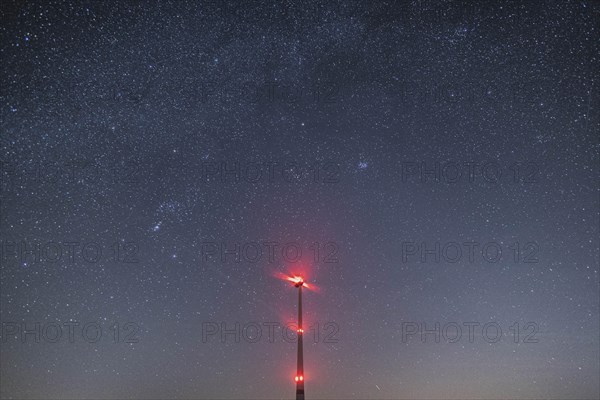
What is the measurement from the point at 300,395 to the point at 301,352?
1927 millimetres

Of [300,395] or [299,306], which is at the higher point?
[299,306]

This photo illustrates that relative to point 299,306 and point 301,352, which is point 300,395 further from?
point 299,306

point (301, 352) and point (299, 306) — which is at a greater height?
point (299, 306)

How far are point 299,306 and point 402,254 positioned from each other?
5610 mm

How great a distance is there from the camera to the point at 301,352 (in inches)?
1142

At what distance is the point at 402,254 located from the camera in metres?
28.2

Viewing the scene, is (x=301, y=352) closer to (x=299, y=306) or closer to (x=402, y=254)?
(x=299, y=306)

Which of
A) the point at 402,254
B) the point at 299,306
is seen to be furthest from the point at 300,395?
the point at 402,254

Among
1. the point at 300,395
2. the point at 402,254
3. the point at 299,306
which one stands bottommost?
the point at 300,395

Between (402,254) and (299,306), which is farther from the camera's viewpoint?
(299,306)

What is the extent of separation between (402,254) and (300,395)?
7329 mm

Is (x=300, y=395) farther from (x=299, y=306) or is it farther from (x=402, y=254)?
(x=402, y=254)

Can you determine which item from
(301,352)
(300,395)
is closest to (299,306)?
(301,352)

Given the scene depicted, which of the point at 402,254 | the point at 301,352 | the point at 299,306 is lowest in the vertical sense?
the point at 301,352
